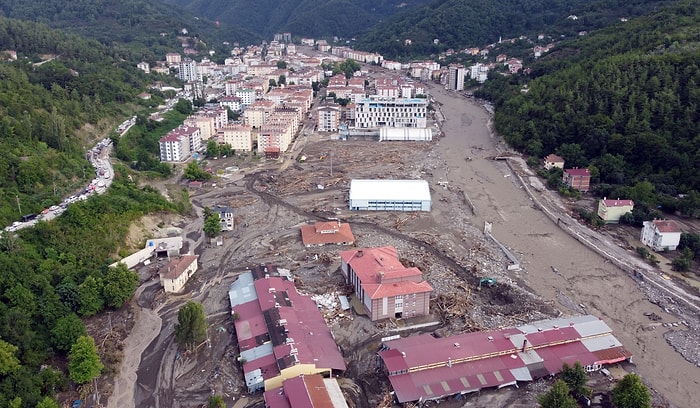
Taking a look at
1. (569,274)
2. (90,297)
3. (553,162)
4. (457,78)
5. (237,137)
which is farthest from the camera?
(457,78)

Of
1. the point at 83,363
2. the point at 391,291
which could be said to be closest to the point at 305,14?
the point at 391,291

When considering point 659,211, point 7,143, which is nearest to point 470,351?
point 659,211

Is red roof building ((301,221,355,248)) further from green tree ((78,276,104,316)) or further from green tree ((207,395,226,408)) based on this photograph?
green tree ((207,395,226,408))

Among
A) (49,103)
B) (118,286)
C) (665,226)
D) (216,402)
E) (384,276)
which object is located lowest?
(216,402)

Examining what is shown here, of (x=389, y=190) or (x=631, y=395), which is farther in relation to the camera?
(x=389, y=190)

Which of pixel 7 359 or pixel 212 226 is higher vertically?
pixel 212 226

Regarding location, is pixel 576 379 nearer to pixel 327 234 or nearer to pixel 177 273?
pixel 327 234
